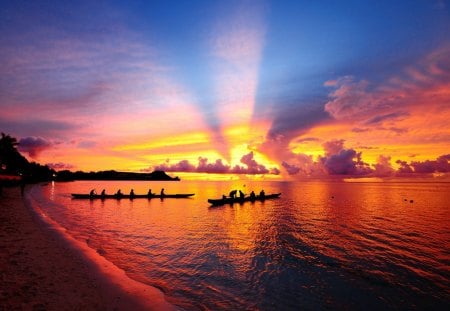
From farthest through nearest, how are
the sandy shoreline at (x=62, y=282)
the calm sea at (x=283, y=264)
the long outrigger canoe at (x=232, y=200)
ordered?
the long outrigger canoe at (x=232, y=200)
the calm sea at (x=283, y=264)
the sandy shoreline at (x=62, y=282)

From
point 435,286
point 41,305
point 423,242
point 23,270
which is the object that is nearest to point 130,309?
point 41,305

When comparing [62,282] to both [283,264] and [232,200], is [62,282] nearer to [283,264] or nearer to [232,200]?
[283,264]

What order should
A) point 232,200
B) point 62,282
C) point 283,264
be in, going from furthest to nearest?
point 232,200, point 283,264, point 62,282

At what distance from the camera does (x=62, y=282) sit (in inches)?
429

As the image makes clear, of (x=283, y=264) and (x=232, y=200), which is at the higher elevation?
(x=232, y=200)

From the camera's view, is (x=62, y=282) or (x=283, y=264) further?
(x=283, y=264)

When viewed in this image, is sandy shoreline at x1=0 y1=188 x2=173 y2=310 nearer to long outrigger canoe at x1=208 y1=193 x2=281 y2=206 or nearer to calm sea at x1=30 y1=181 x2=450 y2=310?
calm sea at x1=30 y1=181 x2=450 y2=310

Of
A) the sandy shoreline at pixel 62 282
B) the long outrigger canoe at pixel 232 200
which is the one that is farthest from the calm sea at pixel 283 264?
the long outrigger canoe at pixel 232 200

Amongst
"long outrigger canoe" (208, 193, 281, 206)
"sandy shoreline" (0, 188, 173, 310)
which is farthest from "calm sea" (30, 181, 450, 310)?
"long outrigger canoe" (208, 193, 281, 206)

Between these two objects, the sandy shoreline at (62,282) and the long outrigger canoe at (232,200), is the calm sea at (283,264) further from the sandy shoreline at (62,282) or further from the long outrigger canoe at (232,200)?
the long outrigger canoe at (232,200)

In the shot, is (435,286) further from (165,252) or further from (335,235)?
(165,252)

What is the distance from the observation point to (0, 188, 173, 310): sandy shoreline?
30.2 feet

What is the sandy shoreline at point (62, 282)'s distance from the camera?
30.2ft

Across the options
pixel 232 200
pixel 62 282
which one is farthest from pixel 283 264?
pixel 232 200
